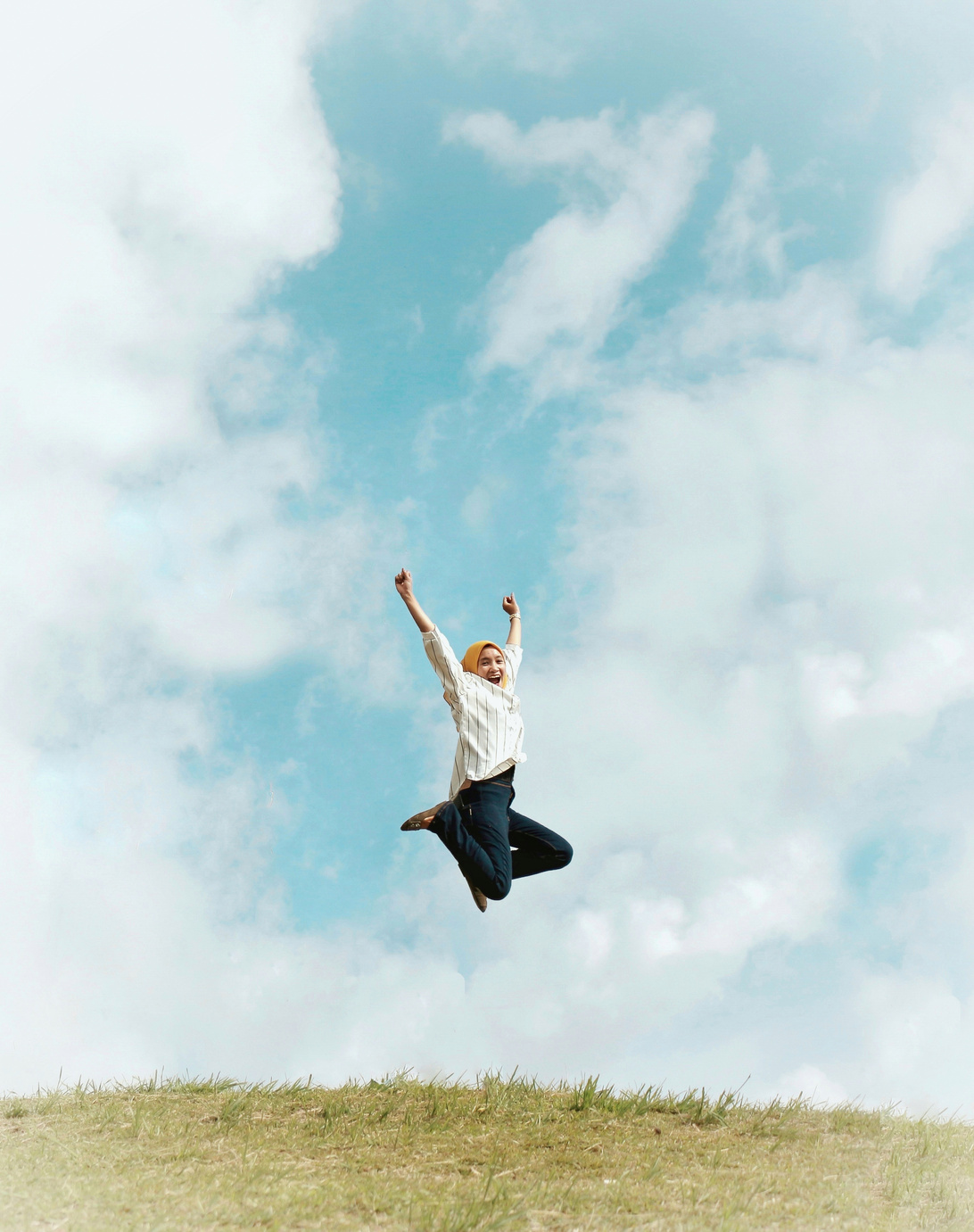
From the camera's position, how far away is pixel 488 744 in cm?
867

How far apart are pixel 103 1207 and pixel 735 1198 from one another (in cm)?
424

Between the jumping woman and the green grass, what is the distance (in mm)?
2044

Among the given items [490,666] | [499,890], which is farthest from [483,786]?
[490,666]

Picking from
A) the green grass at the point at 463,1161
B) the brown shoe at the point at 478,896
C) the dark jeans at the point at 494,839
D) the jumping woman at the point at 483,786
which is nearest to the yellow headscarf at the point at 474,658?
the jumping woman at the point at 483,786

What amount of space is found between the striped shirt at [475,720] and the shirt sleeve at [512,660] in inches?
20.2

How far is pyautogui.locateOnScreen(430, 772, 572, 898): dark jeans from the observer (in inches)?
324

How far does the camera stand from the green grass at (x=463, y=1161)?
245 inches

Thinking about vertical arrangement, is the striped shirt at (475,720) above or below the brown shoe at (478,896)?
above

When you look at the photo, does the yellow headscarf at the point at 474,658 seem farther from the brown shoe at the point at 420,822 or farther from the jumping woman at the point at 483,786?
the brown shoe at the point at 420,822

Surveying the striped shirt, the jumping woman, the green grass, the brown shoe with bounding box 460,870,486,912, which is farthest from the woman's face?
the green grass

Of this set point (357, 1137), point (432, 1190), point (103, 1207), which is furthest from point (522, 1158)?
point (103, 1207)

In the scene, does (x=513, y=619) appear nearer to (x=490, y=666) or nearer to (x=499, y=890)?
(x=490, y=666)

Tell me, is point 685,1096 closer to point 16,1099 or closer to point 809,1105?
point 809,1105

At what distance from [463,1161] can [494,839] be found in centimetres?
247
